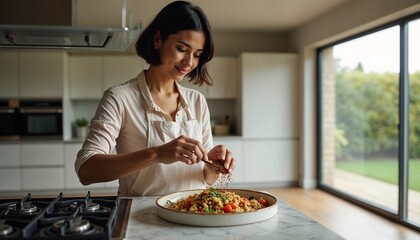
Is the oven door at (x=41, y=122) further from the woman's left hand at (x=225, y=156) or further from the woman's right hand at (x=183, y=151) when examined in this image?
the woman's right hand at (x=183, y=151)

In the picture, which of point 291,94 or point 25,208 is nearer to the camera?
point 25,208

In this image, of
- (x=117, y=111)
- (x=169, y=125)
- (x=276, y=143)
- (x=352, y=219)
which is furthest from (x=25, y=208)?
(x=276, y=143)

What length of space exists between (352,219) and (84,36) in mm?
3519

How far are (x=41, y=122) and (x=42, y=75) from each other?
2.10 ft

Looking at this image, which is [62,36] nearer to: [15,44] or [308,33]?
[15,44]

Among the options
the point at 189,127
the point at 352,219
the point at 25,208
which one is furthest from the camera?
the point at 352,219

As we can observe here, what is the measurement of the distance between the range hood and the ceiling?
2389mm

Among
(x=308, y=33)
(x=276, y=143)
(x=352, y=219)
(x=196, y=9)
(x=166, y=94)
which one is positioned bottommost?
(x=352, y=219)

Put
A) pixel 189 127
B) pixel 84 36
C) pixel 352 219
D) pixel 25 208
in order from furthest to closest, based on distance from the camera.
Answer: pixel 352 219
pixel 189 127
pixel 84 36
pixel 25 208

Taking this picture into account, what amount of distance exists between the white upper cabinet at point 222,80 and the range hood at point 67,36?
13.7ft

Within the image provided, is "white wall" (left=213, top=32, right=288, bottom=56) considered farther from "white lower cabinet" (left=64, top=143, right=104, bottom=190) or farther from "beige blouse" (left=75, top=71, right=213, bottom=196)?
"beige blouse" (left=75, top=71, right=213, bottom=196)

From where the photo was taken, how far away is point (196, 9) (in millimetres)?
1490

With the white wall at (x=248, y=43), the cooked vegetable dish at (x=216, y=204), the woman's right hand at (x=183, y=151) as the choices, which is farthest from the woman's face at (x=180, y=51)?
the white wall at (x=248, y=43)

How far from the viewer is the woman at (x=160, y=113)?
141cm
